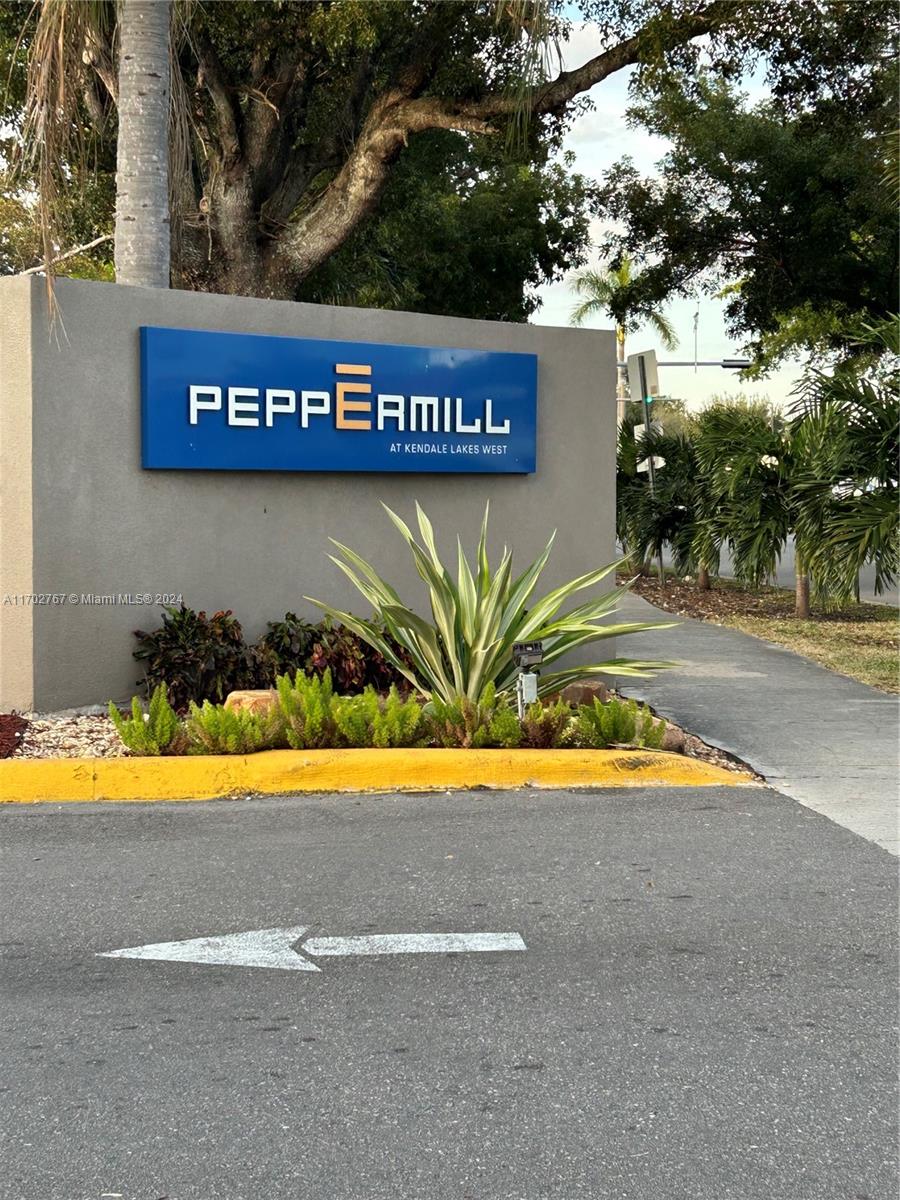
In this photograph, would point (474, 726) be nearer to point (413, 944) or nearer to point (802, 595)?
point (413, 944)

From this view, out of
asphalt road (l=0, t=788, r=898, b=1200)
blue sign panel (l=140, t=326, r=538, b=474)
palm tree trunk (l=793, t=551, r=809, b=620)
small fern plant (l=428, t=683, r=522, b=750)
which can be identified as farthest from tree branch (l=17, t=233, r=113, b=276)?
palm tree trunk (l=793, t=551, r=809, b=620)

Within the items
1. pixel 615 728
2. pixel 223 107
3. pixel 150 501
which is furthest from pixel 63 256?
pixel 615 728

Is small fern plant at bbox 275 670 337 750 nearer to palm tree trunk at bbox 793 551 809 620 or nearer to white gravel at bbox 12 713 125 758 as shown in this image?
white gravel at bbox 12 713 125 758

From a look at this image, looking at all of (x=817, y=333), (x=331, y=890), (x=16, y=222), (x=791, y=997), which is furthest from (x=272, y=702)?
(x=817, y=333)

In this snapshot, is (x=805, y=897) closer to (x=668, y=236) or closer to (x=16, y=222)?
(x=668, y=236)

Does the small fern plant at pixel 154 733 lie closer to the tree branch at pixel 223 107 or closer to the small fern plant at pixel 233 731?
the small fern plant at pixel 233 731

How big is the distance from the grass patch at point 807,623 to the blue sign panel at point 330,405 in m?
3.48

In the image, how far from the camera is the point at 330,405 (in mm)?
8719

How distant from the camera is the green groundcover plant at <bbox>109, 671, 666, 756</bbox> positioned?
688 centimetres

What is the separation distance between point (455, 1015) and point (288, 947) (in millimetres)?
776

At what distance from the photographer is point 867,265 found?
19.6 meters

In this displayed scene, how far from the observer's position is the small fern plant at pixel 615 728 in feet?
23.8

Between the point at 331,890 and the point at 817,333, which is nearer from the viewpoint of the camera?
the point at 331,890

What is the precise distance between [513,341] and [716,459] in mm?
6089
